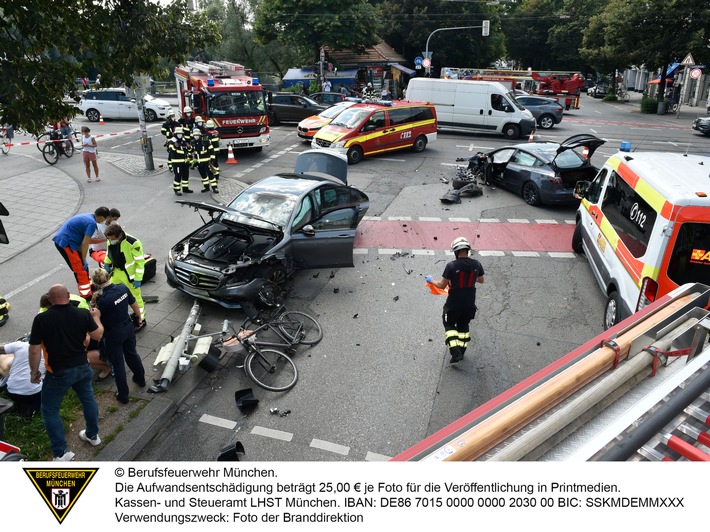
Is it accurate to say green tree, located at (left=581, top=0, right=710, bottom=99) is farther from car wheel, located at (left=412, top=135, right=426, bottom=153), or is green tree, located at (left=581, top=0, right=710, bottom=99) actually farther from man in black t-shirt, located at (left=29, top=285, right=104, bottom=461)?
man in black t-shirt, located at (left=29, top=285, right=104, bottom=461)

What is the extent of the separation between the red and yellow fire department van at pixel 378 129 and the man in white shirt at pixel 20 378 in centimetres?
1269

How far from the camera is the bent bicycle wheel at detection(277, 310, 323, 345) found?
7.23m

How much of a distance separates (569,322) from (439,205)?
625 centimetres

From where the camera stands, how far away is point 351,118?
1811 centimetres

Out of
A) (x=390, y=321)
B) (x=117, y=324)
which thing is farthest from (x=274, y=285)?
(x=117, y=324)

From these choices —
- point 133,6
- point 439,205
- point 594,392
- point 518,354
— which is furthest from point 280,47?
point 594,392

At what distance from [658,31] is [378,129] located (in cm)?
2488

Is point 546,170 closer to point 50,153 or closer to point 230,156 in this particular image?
point 230,156

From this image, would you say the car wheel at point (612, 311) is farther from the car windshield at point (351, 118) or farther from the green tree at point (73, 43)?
the car windshield at point (351, 118)

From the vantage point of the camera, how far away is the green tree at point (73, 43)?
20.2 feet

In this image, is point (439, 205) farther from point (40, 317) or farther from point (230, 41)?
point (230, 41)

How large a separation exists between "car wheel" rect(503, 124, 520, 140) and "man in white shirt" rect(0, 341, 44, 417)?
20.6 metres

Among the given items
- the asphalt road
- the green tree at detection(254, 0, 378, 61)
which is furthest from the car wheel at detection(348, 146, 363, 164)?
the green tree at detection(254, 0, 378, 61)

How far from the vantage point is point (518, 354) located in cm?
712
